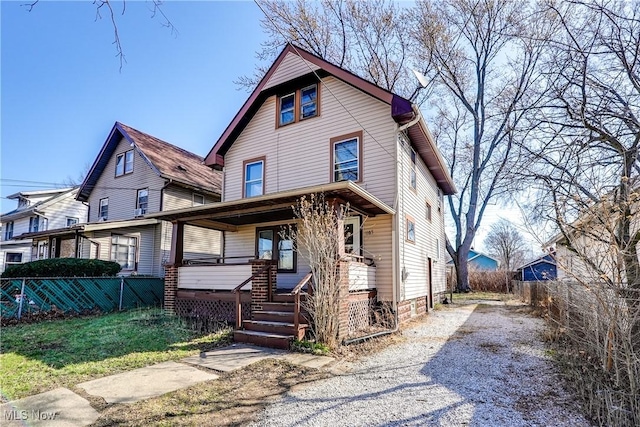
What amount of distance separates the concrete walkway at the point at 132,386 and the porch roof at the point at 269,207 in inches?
131

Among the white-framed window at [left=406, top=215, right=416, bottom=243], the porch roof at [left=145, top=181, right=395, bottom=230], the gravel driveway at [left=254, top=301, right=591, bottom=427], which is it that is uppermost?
the porch roof at [left=145, top=181, right=395, bottom=230]

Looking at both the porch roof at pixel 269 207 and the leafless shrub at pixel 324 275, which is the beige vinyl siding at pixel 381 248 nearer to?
the porch roof at pixel 269 207

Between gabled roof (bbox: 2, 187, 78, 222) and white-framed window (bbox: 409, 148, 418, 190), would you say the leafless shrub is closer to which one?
white-framed window (bbox: 409, 148, 418, 190)

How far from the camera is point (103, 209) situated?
1995 cm

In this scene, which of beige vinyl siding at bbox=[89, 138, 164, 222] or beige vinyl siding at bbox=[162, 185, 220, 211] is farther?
beige vinyl siding at bbox=[89, 138, 164, 222]

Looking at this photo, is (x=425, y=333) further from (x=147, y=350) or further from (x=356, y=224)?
(x=147, y=350)

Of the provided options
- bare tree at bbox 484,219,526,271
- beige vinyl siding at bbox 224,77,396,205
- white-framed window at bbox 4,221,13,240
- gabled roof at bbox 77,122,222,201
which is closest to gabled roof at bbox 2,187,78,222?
white-framed window at bbox 4,221,13,240

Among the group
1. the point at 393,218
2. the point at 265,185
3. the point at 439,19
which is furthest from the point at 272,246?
the point at 439,19

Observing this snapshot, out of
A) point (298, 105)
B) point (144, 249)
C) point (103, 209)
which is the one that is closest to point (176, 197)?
point (144, 249)

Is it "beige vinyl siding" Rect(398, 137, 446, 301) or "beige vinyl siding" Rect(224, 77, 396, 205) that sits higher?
"beige vinyl siding" Rect(224, 77, 396, 205)

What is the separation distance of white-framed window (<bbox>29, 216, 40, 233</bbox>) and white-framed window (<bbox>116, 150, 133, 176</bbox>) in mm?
10532

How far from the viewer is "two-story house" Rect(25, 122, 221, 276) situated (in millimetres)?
16812

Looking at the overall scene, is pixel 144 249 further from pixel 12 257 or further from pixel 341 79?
pixel 12 257

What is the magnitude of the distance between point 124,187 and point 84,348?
13694 millimetres
